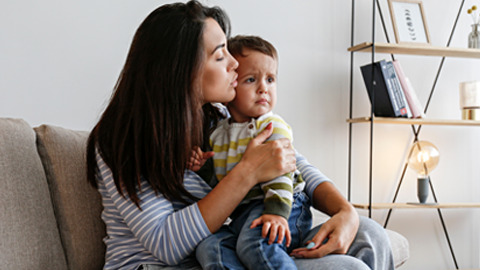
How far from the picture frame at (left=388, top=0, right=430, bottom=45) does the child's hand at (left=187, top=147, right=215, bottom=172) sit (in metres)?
1.68

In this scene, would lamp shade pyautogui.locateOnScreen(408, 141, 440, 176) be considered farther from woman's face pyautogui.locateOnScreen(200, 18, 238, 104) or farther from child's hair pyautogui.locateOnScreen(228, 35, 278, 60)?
woman's face pyautogui.locateOnScreen(200, 18, 238, 104)

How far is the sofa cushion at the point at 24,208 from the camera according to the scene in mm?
1354

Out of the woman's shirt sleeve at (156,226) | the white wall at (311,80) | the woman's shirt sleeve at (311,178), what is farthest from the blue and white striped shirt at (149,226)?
the white wall at (311,80)

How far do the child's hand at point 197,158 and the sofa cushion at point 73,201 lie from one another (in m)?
0.38

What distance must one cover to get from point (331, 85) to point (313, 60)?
0.18m

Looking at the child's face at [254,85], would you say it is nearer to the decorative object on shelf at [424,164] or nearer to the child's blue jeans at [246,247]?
the child's blue jeans at [246,247]

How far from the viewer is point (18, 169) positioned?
144 centimetres

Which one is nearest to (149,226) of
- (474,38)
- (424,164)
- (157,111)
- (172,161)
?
(172,161)

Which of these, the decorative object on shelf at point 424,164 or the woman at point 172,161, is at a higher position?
the woman at point 172,161

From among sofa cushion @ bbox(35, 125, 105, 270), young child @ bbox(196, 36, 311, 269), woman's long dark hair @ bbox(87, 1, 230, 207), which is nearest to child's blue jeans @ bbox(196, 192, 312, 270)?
young child @ bbox(196, 36, 311, 269)

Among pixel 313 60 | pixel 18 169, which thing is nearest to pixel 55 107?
pixel 18 169

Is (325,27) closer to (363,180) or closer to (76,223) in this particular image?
(363,180)

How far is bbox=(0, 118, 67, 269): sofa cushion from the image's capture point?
1.35m

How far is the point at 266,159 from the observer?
4.38 feet
